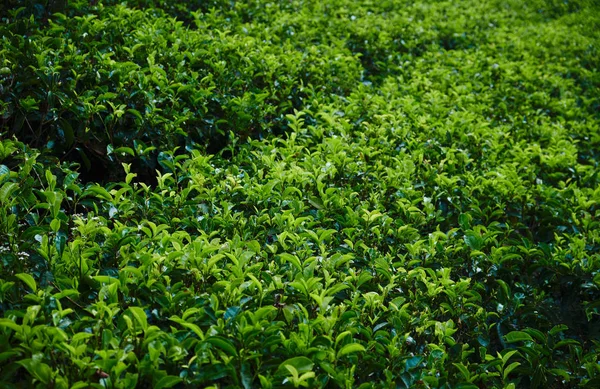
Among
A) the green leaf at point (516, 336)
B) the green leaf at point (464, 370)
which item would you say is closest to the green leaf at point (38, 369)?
the green leaf at point (464, 370)

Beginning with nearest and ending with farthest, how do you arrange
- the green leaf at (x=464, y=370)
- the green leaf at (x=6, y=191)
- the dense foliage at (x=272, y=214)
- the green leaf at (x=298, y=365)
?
the green leaf at (x=298, y=365), the dense foliage at (x=272, y=214), the green leaf at (x=464, y=370), the green leaf at (x=6, y=191)

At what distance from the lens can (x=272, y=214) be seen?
2.79 meters

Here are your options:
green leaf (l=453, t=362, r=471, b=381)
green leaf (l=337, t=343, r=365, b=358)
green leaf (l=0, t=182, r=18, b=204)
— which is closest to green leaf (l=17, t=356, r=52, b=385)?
green leaf (l=0, t=182, r=18, b=204)

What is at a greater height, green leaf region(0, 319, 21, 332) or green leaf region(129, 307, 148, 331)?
green leaf region(0, 319, 21, 332)

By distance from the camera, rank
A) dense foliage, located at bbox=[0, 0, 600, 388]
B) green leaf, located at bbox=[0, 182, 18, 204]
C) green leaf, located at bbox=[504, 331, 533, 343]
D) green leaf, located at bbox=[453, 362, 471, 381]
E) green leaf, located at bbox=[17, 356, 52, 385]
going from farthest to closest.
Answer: green leaf, located at bbox=[504, 331, 533, 343]
green leaf, located at bbox=[0, 182, 18, 204]
green leaf, located at bbox=[453, 362, 471, 381]
dense foliage, located at bbox=[0, 0, 600, 388]
green leaf, located at bbox=[17, 356, 52, 385]

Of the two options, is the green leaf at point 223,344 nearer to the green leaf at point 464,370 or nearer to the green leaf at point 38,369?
the green leaf at point 38,369

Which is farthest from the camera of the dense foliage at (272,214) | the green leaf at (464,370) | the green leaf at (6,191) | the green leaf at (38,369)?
the green leaf at (6,191)

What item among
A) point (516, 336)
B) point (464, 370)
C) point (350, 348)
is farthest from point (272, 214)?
point (516, 336)

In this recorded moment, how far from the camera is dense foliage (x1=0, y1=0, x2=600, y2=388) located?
1954 mm

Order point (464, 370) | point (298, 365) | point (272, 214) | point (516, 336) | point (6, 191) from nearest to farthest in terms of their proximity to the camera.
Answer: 1. point (298, 365)
2. point (464, 370)
3. point (6, 191)
4. point (516, 336)
5. point (272, 214)

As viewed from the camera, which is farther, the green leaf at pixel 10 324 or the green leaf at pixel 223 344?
the green leaf at pixel 223 344

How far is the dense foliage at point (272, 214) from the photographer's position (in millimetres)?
1954

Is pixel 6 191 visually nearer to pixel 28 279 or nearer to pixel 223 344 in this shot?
pixel 28 279

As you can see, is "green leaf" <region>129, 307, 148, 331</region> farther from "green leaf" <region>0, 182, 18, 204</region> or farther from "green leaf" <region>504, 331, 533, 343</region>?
"green leaf" <region>504, 331, 533, 343</region>
